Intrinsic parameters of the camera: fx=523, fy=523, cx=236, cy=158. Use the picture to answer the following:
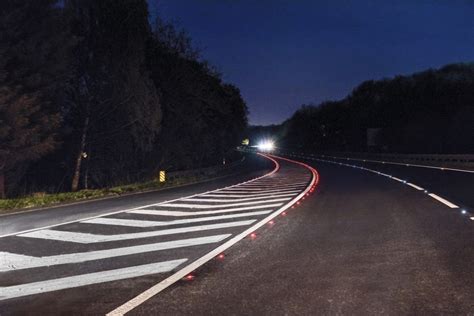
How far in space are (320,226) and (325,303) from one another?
18.0 feet

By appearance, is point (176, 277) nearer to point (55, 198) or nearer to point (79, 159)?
point (55, 198)

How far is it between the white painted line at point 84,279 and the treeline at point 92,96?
1655 centimetres

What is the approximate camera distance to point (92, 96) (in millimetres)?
30844

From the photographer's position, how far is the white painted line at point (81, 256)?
26.3 ft

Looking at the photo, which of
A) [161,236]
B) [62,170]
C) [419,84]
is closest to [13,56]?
[62,170]

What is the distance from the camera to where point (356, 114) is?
115 m

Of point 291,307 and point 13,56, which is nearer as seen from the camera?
point 291,307

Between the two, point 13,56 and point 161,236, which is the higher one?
point 13,56

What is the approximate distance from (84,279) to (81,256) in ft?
5.51

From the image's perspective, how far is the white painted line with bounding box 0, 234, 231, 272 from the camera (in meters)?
8.02

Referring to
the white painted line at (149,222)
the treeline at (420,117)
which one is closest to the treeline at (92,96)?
the white painted line at (149,222)

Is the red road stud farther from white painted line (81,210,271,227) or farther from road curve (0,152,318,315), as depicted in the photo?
white painted line (81,210,271,227)

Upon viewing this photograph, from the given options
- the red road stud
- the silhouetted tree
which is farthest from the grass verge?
the red road stud

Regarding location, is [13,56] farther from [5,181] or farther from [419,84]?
[419,84]
